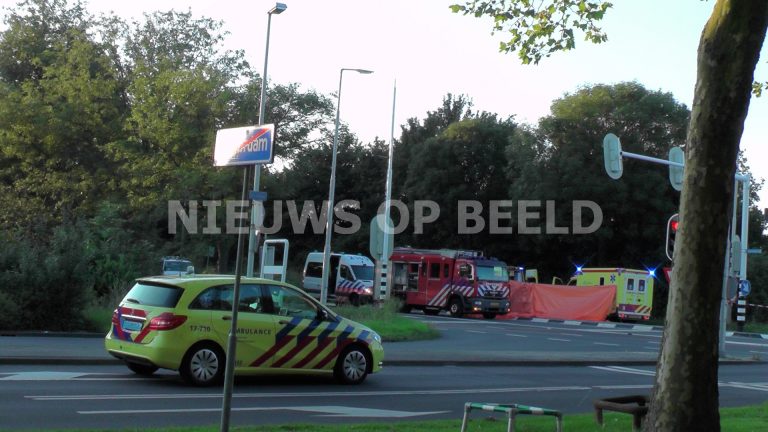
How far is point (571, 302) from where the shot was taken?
1767 inches

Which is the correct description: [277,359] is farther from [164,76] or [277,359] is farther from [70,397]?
[164,76]

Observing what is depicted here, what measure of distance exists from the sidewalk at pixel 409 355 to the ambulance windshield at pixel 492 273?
1595cm

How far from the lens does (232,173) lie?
43.8 metres

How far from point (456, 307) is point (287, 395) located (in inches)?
1181

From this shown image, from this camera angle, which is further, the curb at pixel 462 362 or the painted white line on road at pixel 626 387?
the painted white line on road at pixel 626 387

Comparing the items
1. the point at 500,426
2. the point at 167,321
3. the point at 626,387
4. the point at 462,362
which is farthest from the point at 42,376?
the point at 626,387

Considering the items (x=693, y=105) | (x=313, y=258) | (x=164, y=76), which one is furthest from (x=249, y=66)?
(x=693, y=105)

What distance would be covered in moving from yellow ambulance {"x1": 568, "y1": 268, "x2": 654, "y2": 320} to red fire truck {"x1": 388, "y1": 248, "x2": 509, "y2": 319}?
17.3ft

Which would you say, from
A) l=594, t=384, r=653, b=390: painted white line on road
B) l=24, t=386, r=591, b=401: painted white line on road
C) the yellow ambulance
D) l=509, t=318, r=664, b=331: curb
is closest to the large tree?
l=24, t=386, r=591, b=401: painted white line on road

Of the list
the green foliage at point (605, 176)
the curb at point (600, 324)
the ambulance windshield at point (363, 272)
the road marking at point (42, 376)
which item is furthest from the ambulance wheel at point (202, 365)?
the green foliage at point (605, 176)

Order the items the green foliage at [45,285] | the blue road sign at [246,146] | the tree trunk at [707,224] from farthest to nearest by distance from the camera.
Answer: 1. the green foliage at [45,285]
2. the tree trunk at [707,224]
3. the blue road sign at [246,146]

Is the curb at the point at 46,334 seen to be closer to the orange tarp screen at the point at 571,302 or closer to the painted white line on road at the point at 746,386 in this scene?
the painted white line on road at the point at 746,386

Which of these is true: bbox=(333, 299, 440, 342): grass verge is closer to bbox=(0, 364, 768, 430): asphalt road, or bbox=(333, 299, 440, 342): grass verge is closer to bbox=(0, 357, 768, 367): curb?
bbox=(0, 357, 768, 367): curb

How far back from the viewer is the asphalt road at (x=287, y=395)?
1105 cm
